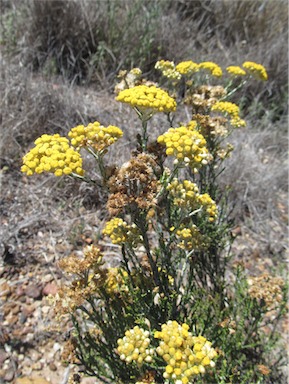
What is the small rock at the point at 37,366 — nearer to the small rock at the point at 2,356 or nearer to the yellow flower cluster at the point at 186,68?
the small rock at the point at 2,356

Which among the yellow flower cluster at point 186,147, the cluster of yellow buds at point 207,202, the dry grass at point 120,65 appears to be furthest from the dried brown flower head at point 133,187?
the dry grass at point 120,65

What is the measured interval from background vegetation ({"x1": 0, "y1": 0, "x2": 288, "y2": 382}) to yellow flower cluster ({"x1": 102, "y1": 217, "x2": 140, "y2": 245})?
130 cm

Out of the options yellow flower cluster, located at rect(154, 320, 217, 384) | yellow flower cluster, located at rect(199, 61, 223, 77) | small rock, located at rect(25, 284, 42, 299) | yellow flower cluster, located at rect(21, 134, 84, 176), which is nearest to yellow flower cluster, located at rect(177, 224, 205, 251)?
yellow flower cluster, located at rect(154, 320, 217, 384)

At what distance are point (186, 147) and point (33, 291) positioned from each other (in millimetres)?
1634

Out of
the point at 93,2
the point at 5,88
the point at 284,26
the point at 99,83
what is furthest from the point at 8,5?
the point at 284,26

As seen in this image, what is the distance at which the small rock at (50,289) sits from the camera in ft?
7.98

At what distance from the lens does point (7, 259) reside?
2514 millimetres

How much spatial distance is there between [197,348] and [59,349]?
134 cm

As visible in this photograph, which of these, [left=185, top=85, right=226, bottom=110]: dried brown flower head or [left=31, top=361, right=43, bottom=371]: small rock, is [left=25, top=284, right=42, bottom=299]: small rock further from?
[left=185, top=85, right=226, bottom=110]: dried brown flower head

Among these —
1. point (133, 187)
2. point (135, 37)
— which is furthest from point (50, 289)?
point (135, 37)

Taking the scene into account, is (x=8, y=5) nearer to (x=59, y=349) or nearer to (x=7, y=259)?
(x=7, y=259)

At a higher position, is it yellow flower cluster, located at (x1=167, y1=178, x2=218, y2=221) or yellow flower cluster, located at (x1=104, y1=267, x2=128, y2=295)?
yellow flower cluster, located at (x1=167, y1=178, x2=218, y2=221)

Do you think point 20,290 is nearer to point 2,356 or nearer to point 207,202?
point 2,356

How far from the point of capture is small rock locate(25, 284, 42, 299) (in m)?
2.41
